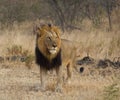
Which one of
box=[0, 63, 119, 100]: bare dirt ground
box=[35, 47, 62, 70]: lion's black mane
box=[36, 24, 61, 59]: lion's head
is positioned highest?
box=[36, 24, 61, 59]: lion's head

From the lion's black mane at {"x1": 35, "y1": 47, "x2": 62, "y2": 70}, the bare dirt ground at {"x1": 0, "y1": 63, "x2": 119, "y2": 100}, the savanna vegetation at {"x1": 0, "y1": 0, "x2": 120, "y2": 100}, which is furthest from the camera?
the lion's black mane at {"x1": 35, "y1": 47, "x2": 62, "y2": 70}

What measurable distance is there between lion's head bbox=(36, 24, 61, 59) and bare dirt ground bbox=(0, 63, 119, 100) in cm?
74

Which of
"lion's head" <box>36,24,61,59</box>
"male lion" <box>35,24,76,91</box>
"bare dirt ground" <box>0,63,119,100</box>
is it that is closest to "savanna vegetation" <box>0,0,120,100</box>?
"bare dirt ground" <box>0,63,119,100</box>

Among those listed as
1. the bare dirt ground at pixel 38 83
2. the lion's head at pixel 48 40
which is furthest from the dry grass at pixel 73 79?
the lion's head at pixel 48 40

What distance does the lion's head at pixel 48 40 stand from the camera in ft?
32.5

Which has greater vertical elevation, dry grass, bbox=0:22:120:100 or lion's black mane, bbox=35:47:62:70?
lion's black mane, bbox=35:47:62:70

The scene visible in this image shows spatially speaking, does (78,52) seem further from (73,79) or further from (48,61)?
(48,61)

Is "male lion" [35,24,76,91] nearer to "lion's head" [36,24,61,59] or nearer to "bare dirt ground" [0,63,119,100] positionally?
"lion's head" [36,24,61,59]

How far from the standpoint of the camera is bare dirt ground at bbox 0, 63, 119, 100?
358 inches

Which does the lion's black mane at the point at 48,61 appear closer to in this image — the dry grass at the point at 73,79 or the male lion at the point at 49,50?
the male lion at the point at 49,50

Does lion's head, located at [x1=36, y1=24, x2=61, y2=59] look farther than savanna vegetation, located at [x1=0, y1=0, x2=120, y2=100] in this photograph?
Yes

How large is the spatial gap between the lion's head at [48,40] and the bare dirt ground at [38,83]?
74 centimetres

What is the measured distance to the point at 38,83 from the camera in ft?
35.9

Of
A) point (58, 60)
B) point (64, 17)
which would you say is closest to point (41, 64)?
point (58, 60)
